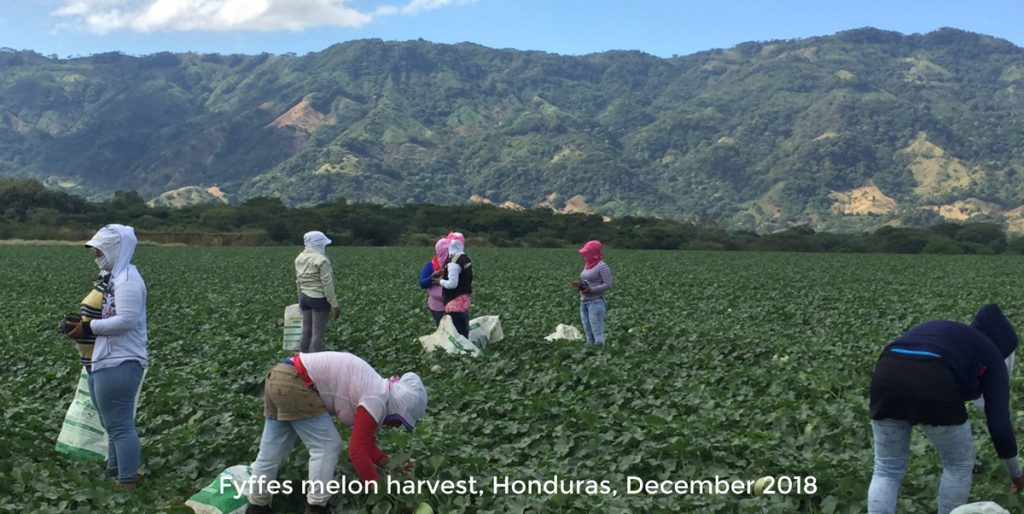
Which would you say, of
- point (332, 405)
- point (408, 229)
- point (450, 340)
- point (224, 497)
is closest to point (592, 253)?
point (450, 340)

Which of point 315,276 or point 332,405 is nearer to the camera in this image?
point 332,405

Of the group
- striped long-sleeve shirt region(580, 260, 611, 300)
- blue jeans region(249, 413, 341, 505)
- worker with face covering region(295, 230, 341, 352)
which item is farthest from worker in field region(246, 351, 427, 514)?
striped long-sleeve shirt region(580, 260, 611, 300)

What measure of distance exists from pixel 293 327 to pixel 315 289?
1.03 m

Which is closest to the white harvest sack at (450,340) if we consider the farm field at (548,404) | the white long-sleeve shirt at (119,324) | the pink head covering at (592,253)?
the farm field at (548,404)

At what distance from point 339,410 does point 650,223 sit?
84.6 metres

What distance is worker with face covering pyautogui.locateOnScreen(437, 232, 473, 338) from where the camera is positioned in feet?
36.4

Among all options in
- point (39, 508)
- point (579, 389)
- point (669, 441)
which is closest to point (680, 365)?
point (579, 389)

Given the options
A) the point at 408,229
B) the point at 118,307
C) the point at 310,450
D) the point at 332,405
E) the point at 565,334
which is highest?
the point at 118,307

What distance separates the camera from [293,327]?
11.5m

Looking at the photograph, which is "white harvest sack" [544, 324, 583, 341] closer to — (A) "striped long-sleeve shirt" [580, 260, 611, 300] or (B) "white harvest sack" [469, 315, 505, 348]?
(B) "white harvest sack" [469, 315, 505, 348]

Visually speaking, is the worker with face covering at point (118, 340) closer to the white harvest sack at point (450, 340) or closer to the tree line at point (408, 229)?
the white harvest sack at point (450, 340)

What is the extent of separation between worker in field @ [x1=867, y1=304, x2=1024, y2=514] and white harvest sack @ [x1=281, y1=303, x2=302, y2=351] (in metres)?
8.14

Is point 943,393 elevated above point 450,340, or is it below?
above

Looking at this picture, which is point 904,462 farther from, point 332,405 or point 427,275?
point 427,275
